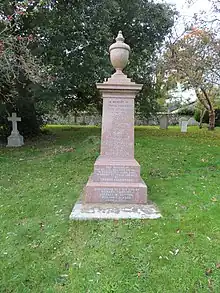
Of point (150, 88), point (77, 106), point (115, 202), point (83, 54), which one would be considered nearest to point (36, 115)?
point (77, 106)

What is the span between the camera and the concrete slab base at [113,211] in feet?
12.6

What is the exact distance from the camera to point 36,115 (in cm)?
1448

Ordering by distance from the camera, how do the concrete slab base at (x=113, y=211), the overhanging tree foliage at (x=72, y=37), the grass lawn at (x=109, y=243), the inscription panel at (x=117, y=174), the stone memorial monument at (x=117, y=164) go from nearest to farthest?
1. the grass lawn at (x=109, y=243)
2. the concrete slab base at (x=113, y=211)
3. the stone memorial monument at (x=117, y=164)
4. the inscription panel at (x=117, y=174)
5. the overhanging tree foliage at (x=72, y=37)

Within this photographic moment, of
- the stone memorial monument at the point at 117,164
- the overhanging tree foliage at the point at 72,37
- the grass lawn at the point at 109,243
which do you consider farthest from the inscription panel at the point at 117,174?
the overhanging tree foliage at the point at 72,37

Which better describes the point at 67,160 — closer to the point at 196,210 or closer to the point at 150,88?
the point at 196,210

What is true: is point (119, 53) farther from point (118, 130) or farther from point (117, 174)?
point (117, 174)

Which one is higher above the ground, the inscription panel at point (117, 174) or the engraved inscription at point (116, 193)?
the inscription panel at point (117, 174)

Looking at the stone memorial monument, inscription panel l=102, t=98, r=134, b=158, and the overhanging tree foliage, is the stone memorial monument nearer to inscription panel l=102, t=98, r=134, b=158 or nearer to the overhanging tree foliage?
inscription panel l=102, t=98, r=134, b=158

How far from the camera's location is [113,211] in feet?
13.2

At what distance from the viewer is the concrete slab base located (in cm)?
384

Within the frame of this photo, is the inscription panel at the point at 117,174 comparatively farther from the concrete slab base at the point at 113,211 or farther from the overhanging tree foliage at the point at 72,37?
the overhanging tree foliage at the point at 72,37

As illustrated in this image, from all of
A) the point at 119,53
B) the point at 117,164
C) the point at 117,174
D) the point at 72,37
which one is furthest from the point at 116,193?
the point at 72,37

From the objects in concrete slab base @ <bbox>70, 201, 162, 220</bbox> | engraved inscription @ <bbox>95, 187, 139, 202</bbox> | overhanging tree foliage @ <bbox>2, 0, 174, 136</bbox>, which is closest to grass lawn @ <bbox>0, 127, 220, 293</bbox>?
concrete slab base @ <bbox>70, 201, 162, 220</bbox>

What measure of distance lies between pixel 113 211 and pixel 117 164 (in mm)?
831
